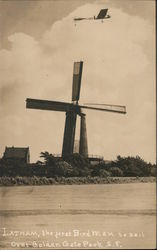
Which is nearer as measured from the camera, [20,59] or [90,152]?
[90,152]

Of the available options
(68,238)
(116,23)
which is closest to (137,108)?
(116,23)

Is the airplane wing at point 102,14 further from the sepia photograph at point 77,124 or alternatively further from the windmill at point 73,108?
the windmill at point 73,108

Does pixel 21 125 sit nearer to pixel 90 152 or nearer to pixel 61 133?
pixel 61 133

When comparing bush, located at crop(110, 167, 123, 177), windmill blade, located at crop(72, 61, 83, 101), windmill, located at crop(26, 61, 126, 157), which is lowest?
bush, located at crop(110, 167, 123, 177)

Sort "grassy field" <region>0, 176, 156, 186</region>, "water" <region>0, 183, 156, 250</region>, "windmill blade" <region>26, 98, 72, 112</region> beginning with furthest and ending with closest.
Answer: "windmill blade" <region>26, 98, 72, 112</region> < "grassy field" <region>0, 176, 156, 186</region> < "water" <region>0, 183, 156, 250</region>

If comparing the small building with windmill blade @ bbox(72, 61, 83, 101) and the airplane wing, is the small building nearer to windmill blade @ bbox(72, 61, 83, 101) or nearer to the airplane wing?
windmill blade @ bbox(72, 61, 83, 101)

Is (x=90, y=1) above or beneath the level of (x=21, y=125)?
above

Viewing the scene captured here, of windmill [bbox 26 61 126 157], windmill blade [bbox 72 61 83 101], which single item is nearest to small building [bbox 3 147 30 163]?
windmill [bbox 26 61 126 157]

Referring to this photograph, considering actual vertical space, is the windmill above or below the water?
above
